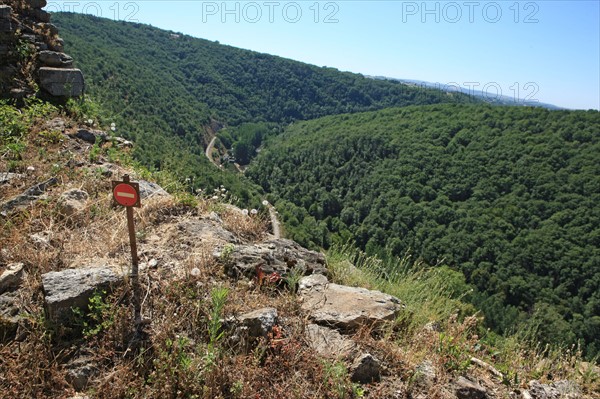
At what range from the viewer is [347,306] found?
346 cm

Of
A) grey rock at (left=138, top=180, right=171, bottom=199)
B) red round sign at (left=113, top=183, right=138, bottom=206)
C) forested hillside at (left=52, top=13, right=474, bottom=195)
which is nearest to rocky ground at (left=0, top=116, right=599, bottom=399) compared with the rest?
grey rock at (left=138, top=180, right=171, bottom=199)

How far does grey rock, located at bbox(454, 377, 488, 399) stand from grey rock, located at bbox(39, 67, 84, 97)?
7.58 m

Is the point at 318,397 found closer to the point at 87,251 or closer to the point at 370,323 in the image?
the point at 370,323

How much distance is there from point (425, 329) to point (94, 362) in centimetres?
267

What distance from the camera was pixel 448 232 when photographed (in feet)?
178

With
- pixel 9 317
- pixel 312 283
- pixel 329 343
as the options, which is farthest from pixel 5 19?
pixel 329 343

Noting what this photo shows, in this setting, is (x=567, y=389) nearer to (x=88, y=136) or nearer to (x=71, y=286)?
(x=71, y=286)

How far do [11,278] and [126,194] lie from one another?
111 cm

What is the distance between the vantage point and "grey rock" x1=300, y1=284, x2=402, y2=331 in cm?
329

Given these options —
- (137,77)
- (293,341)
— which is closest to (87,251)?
(293,341)

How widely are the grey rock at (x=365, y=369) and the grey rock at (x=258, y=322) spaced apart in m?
0.69

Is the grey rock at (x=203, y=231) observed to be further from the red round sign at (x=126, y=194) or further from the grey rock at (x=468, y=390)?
the grey rock at (x=468, y=390)

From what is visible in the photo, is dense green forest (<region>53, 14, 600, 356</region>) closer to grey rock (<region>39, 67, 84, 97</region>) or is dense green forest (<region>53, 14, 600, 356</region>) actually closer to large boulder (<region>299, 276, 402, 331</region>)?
grey rock (<region>39, 67, 84, 97</region>)

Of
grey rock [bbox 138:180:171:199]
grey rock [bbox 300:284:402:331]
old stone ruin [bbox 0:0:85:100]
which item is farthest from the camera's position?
old stone ruin [bbox 0:0:85:100]
